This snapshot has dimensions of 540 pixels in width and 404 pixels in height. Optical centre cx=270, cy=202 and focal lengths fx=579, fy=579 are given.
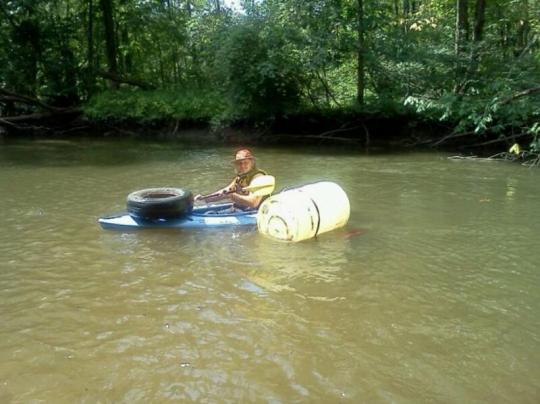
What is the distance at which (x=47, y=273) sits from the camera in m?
6.07

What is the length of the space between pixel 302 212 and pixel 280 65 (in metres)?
11.5

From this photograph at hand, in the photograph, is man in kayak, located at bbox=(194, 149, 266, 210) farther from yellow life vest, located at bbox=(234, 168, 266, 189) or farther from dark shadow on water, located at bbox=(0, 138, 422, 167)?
dark shadow on water, located at bbox=(0, 138, 422, 167)

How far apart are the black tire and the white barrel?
3.53 feet

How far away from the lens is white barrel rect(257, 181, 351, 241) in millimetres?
7066

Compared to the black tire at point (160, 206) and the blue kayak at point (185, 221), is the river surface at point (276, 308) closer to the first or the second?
the blue kayak at point (185, 221)

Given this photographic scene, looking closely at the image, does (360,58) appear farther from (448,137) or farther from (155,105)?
(155,105)

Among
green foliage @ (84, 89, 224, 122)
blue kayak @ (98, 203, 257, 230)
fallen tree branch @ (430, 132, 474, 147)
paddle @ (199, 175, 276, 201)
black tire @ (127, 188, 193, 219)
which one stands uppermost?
green foliage @ (84, 89, 224, 122)

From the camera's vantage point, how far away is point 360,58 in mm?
18188

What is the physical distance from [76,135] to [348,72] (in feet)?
33.9

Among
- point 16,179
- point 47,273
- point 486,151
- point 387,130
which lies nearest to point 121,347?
point 47,273

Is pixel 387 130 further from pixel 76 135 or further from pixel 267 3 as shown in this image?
pixel 76 135

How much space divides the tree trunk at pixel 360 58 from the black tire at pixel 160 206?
11.5 m

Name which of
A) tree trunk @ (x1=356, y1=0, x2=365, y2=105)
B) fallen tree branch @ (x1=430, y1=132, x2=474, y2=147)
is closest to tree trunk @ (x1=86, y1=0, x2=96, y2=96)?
tree trunk @ (x1=356, y1=0, x2=365, y2=105)

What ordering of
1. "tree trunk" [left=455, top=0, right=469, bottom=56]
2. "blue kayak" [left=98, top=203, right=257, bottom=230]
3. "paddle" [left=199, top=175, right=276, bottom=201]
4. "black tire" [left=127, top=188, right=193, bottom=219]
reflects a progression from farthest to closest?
"tree trunk" [left=455, top=0, right=469, bottom=56] < "paddle" [left=199, top=175, right=276, bottom=201] < "blue kayak" [left=98, top=203, right=257, bottom=230] < "black tire" [left=127, top=188, right=193, bottom=219]
